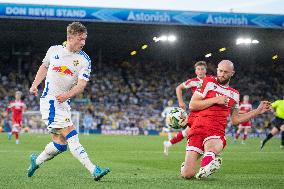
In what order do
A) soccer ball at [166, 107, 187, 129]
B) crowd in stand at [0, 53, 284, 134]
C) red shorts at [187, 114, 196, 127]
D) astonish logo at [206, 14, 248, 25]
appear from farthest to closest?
crowd in stand at [0, 53, 284, 134]
astonish logo at [206, 14, 248, 25]
soccer ball at [166, 107, 187, 129]
red shorts at [187, 114, 196, 127]

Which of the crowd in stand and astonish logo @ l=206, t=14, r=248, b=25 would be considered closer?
astonish logo @ l=206, t=14, r=248, b=25

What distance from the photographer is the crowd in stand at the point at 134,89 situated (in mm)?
44594

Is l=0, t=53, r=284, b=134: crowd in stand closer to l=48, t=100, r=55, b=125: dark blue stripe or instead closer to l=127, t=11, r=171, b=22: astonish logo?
l=127, t=11, r=171, b=22: astonish logo

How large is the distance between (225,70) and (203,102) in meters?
0.63

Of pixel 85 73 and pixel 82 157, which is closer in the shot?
pixel 82 157

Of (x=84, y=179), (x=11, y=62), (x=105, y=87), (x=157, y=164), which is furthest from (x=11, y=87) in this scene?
(x=84, y=179)

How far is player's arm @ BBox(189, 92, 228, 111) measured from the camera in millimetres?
9922

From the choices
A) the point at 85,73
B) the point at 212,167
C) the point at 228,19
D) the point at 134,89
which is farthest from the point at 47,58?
the point at 134,89

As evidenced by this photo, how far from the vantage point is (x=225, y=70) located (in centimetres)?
992

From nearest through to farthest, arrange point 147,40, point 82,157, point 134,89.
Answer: point 82,157
point 147,40
point 134,89

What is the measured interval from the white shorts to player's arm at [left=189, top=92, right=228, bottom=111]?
6.75ft

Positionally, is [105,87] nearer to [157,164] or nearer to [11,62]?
[11,62]

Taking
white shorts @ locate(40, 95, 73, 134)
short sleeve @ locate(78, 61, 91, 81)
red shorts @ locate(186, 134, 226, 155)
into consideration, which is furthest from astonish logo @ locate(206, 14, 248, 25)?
white shorts @ locate(40, 95, 73, 134)

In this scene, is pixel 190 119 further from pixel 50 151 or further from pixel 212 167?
pixel 50 151
